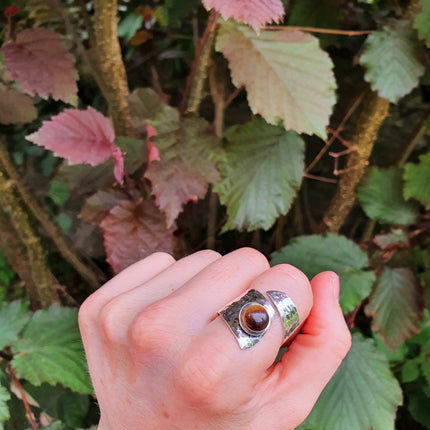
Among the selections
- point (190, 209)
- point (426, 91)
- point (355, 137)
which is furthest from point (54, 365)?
point (426, 91)

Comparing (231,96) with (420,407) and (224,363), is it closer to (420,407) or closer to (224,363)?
(224,363)

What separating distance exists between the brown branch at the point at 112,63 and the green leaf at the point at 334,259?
33 cm

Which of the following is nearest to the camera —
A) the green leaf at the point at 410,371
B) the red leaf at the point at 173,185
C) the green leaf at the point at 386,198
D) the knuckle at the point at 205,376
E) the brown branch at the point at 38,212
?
the knuckle at the point at 205,376

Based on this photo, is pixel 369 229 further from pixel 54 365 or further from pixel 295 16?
pixel 54 365

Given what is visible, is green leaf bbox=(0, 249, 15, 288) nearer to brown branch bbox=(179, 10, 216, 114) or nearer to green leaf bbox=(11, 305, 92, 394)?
green leaf bbox=(11, 305, 92, 394)

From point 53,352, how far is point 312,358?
432 millimetres

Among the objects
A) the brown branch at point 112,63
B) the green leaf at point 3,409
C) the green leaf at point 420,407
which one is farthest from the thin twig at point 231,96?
the green leaf at point 420,407

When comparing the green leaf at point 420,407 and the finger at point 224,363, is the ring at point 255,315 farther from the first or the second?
the green leaf at point 420,407

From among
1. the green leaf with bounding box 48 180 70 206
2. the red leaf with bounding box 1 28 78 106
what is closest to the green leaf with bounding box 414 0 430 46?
the red leaf with bounding box 1 28 78 106

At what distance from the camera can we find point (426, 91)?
89cm

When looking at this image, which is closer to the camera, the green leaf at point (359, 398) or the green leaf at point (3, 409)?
the green leaf at point (3, 409)

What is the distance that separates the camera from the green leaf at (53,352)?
603 millimetres

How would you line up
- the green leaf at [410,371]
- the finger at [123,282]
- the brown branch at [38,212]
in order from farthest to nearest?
the green leaf at [410,371] < the brown branch at [38,212] < the finger at [123,282]

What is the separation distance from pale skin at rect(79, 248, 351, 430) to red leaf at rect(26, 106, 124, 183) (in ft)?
0.57
